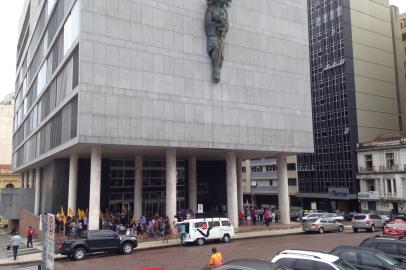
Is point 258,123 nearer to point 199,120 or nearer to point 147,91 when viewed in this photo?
point 199,120

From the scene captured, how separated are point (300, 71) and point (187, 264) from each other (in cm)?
3222

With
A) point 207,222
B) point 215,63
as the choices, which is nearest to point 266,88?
point 215,63

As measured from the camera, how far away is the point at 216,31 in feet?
131

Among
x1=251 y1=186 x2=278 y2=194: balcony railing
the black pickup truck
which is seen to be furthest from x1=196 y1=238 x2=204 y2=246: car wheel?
x1=251 y1=186 x2=278 y2=194: balcony railing

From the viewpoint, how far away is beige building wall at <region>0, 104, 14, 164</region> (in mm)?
111125

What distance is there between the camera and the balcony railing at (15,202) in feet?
183

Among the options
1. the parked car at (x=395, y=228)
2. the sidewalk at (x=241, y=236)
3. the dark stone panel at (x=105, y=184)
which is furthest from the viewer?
the dark stone panel at (x=105, y=184)

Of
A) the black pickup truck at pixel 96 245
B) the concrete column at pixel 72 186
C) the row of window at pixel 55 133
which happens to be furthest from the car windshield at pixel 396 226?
the concrete column at pixel 72 186

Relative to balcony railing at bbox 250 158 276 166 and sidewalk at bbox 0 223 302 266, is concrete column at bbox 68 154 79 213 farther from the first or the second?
balcony railing at bbox 250 158 276 166

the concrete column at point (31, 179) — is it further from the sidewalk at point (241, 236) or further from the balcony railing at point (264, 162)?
the balcony railing at point (264, 162)

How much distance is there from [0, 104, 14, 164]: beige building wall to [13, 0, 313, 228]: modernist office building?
6267 cm

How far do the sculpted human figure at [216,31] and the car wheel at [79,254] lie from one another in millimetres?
21309

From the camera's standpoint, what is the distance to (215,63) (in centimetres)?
3978

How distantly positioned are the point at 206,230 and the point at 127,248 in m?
6.32
